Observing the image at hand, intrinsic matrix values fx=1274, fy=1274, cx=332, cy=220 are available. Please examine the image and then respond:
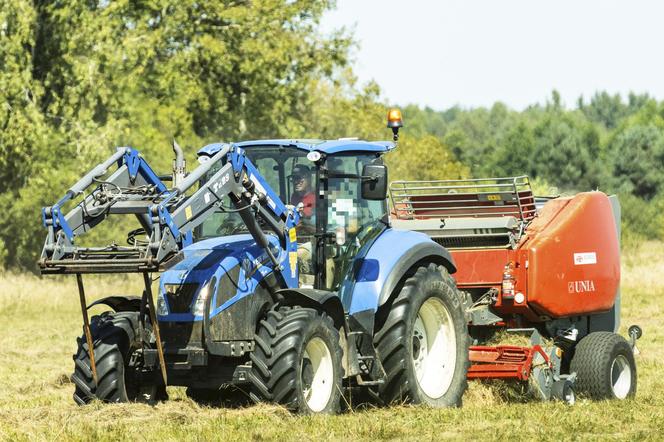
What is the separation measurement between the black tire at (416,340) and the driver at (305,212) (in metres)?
0.90

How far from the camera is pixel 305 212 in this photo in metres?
11.2

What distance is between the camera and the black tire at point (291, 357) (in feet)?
32.9

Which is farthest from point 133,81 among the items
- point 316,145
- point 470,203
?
point 316,145

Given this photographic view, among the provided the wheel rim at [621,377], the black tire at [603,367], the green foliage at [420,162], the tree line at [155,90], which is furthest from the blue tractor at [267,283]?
the green foliage at [420,162]

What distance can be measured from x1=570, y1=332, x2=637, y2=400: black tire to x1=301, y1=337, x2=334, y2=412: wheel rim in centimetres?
331

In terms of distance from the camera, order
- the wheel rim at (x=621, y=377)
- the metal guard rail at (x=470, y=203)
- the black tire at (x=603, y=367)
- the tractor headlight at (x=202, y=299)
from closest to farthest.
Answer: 1. the tractor headlight at (x=202, y=299)
2. the black tire at (x=603, y=367)
3. the wheel rim at (x=621, y=377)
4. the metal guard rail at (x=470, y=203)

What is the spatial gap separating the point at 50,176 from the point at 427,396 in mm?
22723

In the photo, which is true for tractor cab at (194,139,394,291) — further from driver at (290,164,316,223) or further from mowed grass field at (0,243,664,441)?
mowed grass field at (0,243,664,441)

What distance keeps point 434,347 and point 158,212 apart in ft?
12.1

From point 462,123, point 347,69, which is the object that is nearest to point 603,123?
point 462,123

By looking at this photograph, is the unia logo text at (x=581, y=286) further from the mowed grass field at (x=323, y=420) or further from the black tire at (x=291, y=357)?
the black tire at (x=291, y=357)

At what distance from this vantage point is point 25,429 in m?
9.45

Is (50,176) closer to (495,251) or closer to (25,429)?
(495,251)

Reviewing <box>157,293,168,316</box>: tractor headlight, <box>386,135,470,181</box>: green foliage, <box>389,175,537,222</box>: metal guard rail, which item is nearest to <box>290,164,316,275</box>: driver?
<box>157,293,168,316</box>: tractor headlight
